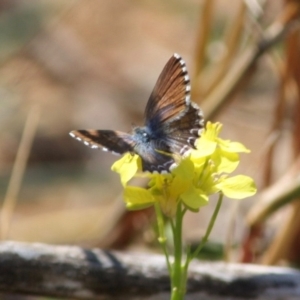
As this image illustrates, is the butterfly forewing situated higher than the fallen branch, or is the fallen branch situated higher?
the butterfly forewing

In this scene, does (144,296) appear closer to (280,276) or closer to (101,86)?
(280,276)

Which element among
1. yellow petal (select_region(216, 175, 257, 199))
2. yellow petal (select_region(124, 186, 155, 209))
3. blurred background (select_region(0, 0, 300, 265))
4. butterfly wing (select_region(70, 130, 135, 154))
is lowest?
yellow petal (select_region(124, 186, 155, 209))

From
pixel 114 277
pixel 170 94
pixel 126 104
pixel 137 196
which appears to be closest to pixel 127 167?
pixel 137 196

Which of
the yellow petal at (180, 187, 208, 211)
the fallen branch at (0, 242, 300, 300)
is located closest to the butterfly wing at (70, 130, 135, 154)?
the yellow petal at (180, 187, 208, 211)

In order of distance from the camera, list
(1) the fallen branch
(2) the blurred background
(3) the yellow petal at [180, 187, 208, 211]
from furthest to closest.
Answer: (2) the blurred background < (1) the fallen branch < (3) the yellow petal at [180, 187, 208, 211]

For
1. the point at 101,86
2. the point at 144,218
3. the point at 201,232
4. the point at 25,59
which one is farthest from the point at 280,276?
the point at 101,86

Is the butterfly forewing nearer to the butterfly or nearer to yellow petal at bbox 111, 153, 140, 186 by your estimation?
the butterfly

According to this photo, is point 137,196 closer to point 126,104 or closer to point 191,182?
point 191,182
